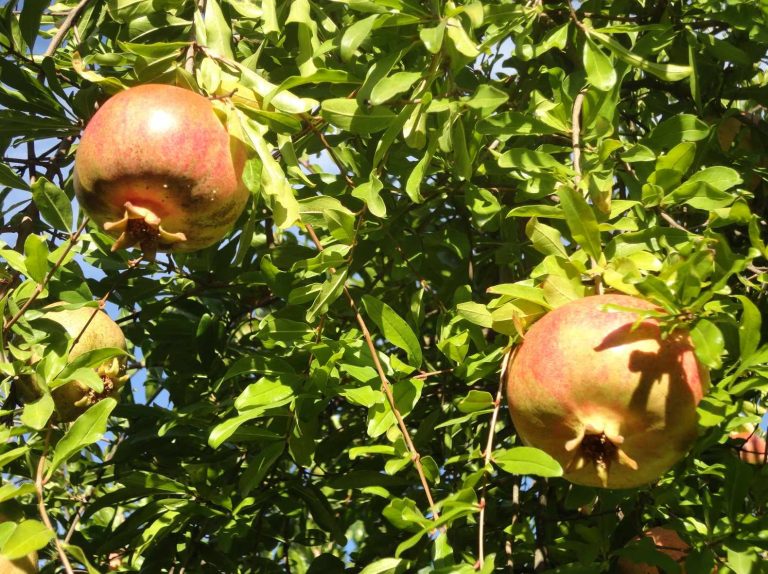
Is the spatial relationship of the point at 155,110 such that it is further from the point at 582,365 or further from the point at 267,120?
the point at 582,365

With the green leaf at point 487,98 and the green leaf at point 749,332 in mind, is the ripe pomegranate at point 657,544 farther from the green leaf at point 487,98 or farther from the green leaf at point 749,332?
the green leaf at point 487,98

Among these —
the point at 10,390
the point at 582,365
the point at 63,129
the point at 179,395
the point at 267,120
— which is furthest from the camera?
the point at 179,395

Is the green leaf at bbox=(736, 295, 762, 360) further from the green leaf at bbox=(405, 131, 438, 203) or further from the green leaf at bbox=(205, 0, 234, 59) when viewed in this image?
the green leaf at bbox=(205, 0, 234, 59)

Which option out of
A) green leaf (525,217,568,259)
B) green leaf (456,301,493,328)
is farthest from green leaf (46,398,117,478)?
green leaf (525,217,568,259)

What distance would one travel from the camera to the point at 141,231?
1.48m

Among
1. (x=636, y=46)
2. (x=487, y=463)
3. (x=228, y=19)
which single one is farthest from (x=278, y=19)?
(x=487, y=463)

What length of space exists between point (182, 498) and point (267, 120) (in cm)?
92

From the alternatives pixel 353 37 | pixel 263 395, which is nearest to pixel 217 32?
pixel 353 37

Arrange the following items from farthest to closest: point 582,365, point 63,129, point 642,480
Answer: point 63,129 → point 642,480 → point 582,365

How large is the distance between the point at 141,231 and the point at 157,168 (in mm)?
122

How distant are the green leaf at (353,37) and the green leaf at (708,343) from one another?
70 cm

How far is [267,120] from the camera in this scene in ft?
5.25

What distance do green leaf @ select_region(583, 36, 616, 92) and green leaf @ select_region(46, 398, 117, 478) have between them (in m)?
0.98

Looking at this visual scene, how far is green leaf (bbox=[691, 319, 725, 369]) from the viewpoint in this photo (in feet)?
4.07
